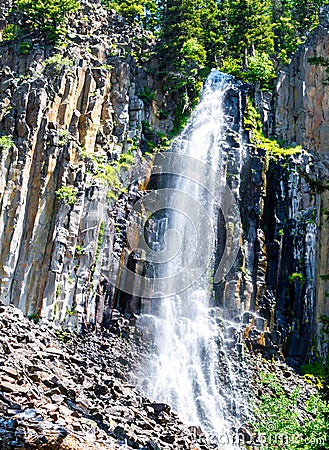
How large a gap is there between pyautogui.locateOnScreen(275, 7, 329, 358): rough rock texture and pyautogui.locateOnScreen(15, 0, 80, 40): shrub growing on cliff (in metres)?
14.4

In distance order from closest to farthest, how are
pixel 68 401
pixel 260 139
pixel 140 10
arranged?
pixel 68 401 < pixel 260 139 < pixel 140 10

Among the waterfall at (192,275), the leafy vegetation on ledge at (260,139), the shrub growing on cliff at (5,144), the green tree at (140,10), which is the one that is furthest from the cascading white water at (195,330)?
the green tree at (140,10)

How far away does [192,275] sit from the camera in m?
33.0

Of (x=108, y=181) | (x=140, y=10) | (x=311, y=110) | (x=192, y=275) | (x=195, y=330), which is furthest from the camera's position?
(x=140, y=10)

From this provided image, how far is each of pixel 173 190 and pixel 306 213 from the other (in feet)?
24.5

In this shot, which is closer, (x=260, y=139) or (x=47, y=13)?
(x=260, y=139)

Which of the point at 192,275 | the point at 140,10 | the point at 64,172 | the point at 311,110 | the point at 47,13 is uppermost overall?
the point at 140,10

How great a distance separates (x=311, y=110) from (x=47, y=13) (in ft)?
57.6

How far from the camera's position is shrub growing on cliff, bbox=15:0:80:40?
39.6 m

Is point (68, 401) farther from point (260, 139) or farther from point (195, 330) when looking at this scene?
point (260, 139)

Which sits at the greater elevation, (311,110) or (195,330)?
(311,110)

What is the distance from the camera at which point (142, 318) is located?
31.0 m

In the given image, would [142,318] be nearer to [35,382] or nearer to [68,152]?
[68,152]

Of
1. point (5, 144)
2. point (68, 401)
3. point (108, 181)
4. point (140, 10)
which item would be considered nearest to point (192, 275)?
point (108, 181)
